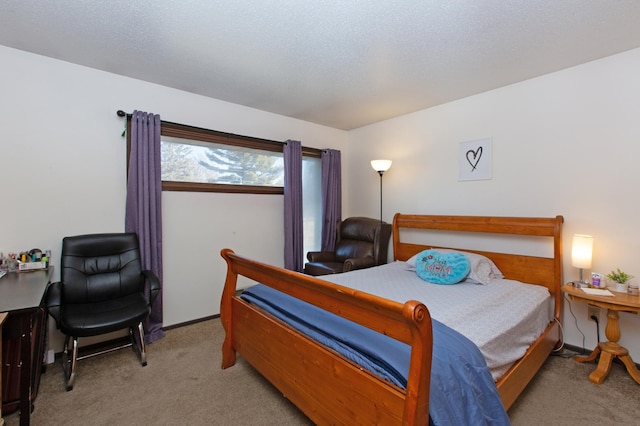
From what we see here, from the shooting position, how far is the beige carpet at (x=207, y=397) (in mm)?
1758

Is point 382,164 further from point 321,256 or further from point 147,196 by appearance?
point 147,196

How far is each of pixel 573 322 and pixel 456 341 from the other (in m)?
2.01

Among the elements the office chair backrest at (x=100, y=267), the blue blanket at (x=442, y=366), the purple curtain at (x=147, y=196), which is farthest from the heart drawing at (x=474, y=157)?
the office chair backrest at (x=100, y=267)

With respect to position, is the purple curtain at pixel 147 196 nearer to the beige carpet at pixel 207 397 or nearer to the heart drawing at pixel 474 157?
the beige carpet at pixel 207 397

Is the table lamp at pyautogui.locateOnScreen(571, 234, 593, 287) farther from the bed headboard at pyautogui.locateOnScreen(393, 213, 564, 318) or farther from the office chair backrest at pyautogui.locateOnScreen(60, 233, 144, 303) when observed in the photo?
the office chair backrest at pyautogui.locateOnScreen(60, 233, 144, 303)

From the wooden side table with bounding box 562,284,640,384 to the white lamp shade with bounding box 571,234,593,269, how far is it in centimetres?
20

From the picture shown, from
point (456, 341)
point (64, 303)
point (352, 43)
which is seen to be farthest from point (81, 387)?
point (352, 43)

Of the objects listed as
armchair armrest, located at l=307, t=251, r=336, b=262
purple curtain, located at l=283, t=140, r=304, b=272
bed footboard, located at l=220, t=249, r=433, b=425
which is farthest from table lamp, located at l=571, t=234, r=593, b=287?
purple curtain, located at l=283, t=140, r=304, b=272

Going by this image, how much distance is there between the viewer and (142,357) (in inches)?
92.0

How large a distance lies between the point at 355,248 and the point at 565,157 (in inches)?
91.6

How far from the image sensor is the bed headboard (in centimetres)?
252

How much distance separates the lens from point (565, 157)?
101 inches

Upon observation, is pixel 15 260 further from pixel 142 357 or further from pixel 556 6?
pixel 556 6

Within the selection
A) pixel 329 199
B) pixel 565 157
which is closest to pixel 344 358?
pixel 565 157
